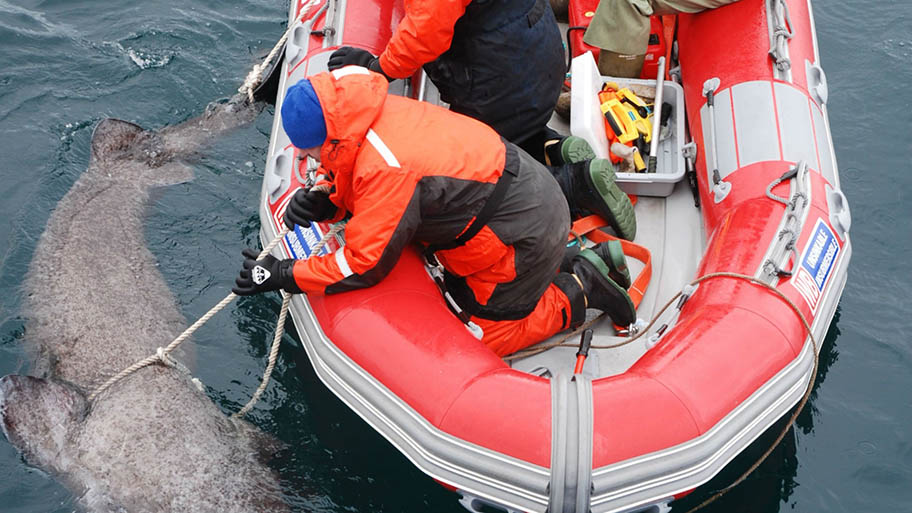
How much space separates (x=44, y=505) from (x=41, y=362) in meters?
1.00

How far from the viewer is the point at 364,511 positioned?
16.3 ft

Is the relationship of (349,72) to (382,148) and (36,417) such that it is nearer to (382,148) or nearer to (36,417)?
(382,148)

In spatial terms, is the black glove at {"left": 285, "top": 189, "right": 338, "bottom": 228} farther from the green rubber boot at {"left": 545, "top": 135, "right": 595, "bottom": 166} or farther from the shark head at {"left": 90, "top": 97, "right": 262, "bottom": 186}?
the shark head at {"left": 90, "top": 97, "right": 262, "bottom": 186}

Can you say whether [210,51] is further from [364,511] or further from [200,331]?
[364,511]

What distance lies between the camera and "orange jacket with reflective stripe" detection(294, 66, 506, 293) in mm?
3967

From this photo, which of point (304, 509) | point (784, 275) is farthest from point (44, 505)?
point (784, 275)

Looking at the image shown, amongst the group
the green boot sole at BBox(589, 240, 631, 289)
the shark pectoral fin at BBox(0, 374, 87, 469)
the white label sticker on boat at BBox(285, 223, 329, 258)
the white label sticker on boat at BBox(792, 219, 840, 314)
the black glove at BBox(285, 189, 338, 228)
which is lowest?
the shark pectoral fin at BBox(0, 374, 87, 469)

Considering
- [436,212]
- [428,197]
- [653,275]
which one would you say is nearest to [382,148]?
[428,197]

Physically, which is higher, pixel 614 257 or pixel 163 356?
pixel 614 257

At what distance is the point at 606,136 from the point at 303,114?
9.18ft

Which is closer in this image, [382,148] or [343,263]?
[382,148]

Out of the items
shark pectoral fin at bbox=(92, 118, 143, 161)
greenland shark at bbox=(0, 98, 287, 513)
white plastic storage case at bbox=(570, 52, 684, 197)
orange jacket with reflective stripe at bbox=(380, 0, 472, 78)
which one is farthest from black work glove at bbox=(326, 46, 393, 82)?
shark pectoral fin at bbox=(92, 118, 143, 161)

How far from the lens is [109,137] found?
698 centimetres

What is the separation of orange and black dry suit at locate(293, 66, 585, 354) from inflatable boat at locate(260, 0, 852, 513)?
28 centimetres
